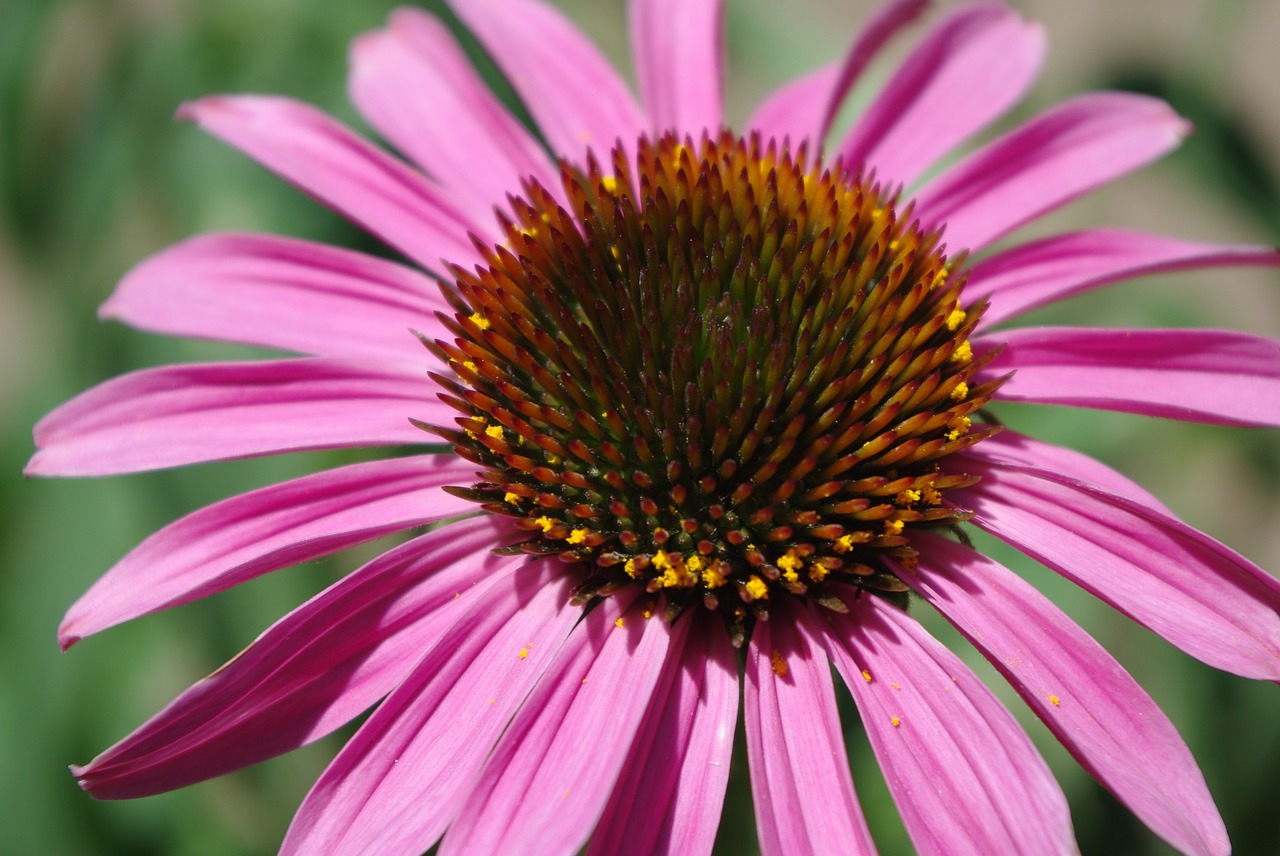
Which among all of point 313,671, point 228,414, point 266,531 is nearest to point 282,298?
point 228,414

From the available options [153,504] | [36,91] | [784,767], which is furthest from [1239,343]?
[36,91]

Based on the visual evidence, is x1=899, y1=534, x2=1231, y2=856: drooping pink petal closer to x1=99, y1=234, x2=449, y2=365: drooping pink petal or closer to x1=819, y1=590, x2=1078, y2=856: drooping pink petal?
x1=819, y1=590, x2=1078, y2=856: drooping pink petal

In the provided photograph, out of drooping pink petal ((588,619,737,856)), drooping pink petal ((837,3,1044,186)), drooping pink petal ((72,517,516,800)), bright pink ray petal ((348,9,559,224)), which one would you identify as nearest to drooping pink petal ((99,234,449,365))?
bright pink ray petal ((348,9,559,224))

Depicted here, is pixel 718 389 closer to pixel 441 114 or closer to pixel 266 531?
pixel 266 531

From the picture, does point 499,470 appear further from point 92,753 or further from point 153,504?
point 92,753

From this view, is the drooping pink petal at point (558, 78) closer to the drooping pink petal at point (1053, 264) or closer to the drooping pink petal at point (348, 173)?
the drooping pink petal at point (348, 173)
